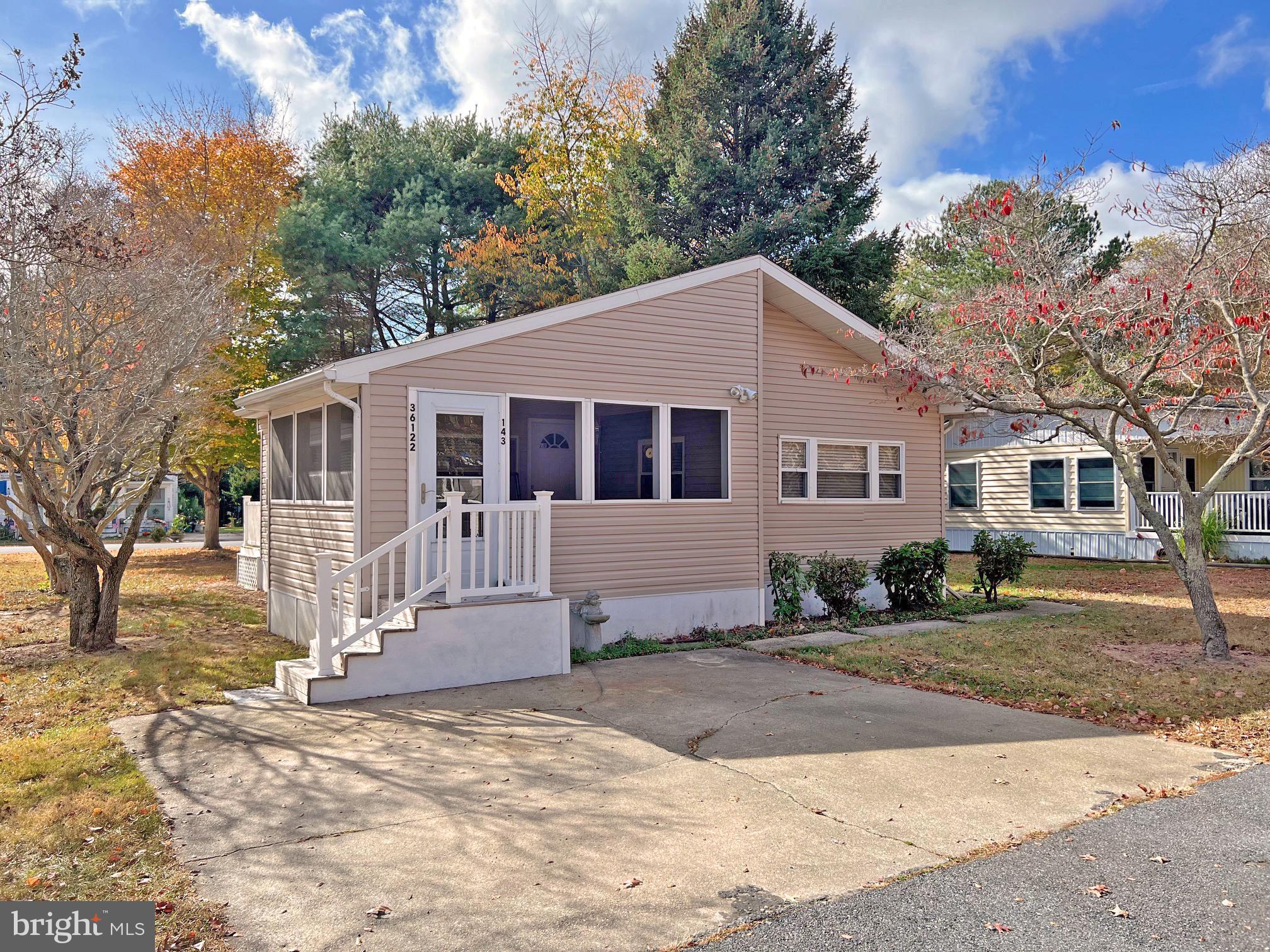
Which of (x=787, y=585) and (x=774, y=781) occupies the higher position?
(x=787, y=585)

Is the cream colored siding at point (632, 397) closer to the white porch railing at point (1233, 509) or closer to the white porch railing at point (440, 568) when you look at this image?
the white porch railing at point (440, 568)

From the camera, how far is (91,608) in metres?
9.16

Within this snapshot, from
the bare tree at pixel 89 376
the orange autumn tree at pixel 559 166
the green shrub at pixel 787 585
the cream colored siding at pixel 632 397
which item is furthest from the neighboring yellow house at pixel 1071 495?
the bare tree at pixel 89 376

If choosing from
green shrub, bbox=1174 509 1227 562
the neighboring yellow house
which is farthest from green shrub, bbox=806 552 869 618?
green shrub, bbox=1174 509 1227 562

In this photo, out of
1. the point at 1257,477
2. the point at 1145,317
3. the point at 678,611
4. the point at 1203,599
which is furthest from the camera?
the point at 1257,477

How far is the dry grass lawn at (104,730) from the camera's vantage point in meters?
3.53

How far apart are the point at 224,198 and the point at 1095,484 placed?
22356 millimetres

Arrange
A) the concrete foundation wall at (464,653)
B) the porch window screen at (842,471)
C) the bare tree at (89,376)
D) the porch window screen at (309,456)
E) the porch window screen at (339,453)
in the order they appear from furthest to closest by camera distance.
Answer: the porch window screen at (842,471) < the porch window screen at (309,456) < the porch window screen at (339,453) < the bare tree at (89,376) < the concrete foundation wall at (464,653)

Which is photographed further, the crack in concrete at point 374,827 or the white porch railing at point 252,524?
the white porch railing at point 252,524

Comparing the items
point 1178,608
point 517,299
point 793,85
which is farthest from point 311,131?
point 1178,608

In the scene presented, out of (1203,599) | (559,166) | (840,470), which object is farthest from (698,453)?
(559,166)

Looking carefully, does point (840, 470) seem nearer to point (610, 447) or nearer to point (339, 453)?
point (610, 447)

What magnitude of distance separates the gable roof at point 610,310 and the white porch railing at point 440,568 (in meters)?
1.63

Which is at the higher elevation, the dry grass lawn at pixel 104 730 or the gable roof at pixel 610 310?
the gable roof at pixel 610 310
